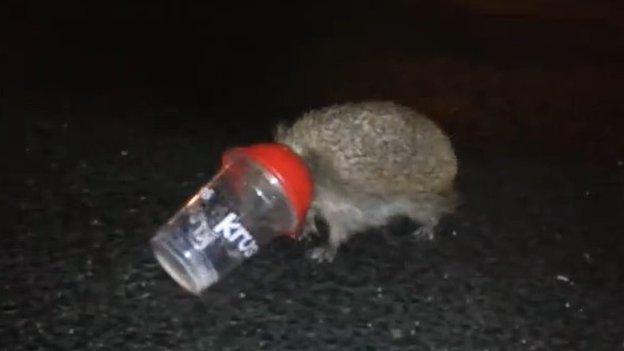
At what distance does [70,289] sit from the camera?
52.1 inches

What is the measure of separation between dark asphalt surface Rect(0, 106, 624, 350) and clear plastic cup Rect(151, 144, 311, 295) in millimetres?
28

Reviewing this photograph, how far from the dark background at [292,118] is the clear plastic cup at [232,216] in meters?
0.03

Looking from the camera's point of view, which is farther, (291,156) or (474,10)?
(474,10)

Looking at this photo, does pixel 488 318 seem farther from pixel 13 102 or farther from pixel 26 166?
pixel 13 102

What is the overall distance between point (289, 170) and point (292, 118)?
1.01 feet

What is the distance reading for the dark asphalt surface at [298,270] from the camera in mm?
1295

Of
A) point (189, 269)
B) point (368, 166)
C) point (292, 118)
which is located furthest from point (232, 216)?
point (292, 118)

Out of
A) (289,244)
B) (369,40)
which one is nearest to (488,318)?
(289,244)

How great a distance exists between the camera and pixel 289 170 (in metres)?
1.32

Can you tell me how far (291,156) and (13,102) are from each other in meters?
0.51

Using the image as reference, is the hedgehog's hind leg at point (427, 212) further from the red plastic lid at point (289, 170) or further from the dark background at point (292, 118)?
the red plastic lid at point (289, 170)

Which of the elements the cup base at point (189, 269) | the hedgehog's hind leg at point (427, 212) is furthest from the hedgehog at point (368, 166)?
the cup base at point (189, 269)

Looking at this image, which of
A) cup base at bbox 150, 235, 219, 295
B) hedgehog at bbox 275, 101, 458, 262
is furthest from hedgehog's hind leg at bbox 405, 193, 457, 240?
cup base at bbox 150, 235, 219, 295

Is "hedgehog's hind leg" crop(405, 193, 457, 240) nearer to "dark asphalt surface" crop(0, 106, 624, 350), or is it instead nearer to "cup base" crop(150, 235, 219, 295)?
"dark asphalt surface" crop(0, 106, 624, 350)
